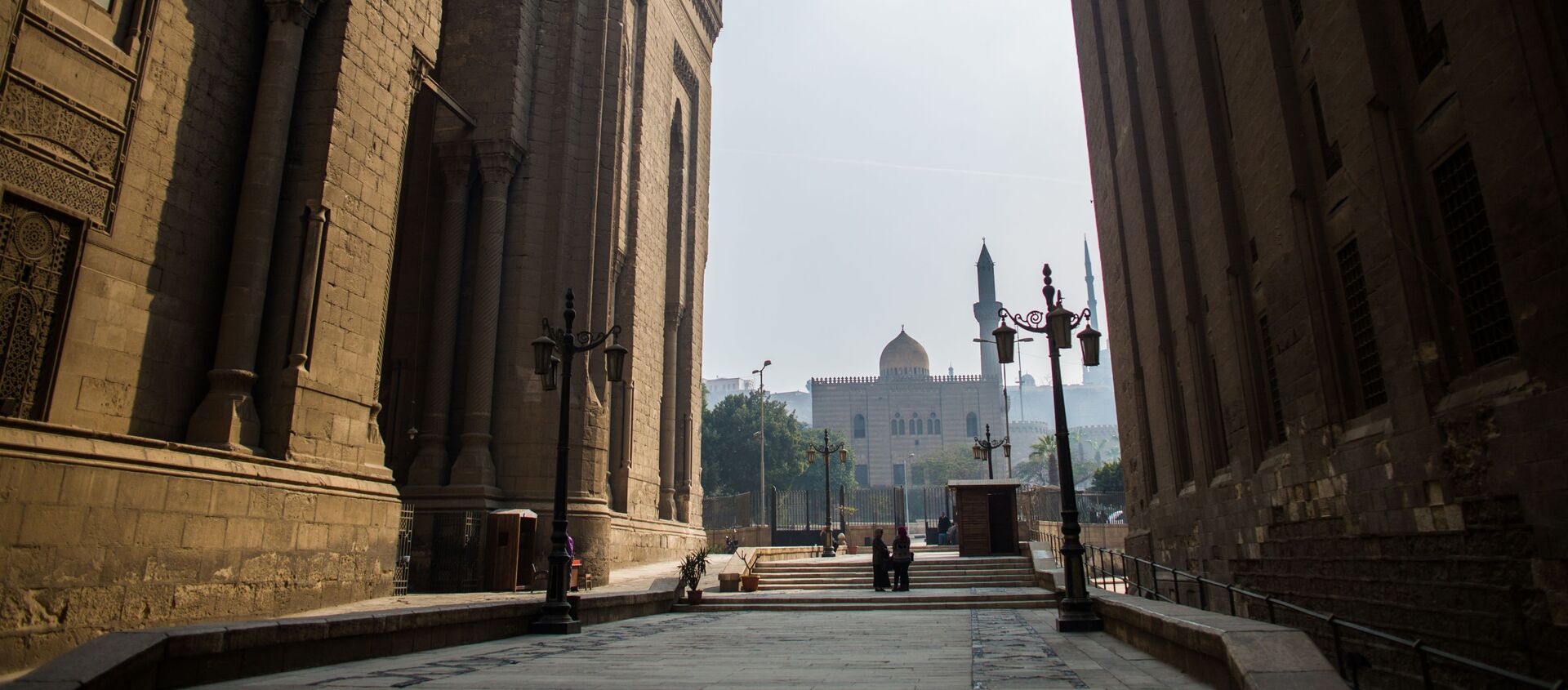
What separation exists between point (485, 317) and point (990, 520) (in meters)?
13.7

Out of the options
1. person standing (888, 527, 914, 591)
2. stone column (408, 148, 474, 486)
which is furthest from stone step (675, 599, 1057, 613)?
stone column (408, 148, 474, 486)

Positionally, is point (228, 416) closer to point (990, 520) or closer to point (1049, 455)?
point (990, 520)

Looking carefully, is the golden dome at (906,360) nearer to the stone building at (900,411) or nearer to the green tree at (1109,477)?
the stone building at (900,411)

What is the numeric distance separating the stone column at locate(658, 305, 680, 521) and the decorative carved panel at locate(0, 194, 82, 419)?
1953 cm

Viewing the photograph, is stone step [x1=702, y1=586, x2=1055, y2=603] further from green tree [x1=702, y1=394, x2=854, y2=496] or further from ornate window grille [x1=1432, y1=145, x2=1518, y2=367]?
green tree [x1=702, y1=394, x2=854, y2=496]

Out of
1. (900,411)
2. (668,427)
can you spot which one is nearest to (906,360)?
(900,411)

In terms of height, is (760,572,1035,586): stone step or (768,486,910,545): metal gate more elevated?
(768,486,910,545): metal gate

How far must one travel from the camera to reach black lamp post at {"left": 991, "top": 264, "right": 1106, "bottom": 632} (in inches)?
448

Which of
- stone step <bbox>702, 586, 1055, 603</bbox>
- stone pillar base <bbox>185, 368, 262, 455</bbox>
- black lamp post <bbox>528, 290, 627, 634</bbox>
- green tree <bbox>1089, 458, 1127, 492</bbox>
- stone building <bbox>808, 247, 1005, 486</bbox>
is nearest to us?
stone pillar base <bbox>185, 368, 262, 455</bbox>

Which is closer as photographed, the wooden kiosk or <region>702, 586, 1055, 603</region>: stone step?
<region>702, 586, 1055, 603</region>: stone step

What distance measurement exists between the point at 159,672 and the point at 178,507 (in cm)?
373

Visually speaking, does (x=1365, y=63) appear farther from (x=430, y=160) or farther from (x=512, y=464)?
(x=430, y=160)

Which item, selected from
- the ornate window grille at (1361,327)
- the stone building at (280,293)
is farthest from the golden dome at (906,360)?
the ornate window grille at (1361,327)

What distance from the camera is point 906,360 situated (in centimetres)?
10219
